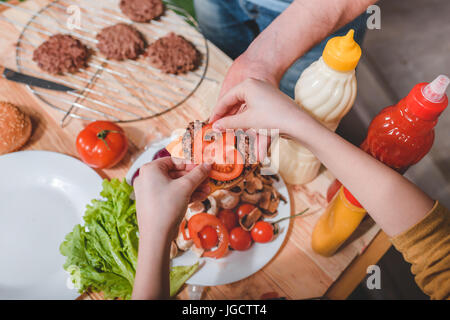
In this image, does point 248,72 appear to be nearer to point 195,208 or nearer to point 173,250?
point 195,208

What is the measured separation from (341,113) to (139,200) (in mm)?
688

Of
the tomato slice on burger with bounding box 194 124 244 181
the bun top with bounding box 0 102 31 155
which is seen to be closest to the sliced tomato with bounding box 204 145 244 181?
the tomato slice on burger with bounding box 194 124 244 181

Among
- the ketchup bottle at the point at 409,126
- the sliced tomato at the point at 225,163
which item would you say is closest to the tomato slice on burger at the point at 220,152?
the sliced tomato at the point at 225,163

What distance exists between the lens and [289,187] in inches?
54.4

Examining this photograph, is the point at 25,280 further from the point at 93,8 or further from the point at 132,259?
the point at 93,8

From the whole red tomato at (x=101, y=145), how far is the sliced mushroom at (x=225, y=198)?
1.49 ft

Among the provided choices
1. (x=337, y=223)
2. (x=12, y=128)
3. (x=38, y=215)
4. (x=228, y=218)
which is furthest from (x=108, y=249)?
(x=337, y=223)

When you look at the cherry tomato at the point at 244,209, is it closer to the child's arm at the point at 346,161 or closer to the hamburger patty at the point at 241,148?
the hamburger patty at the point at 241,148

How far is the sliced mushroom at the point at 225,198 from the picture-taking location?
4.01ft

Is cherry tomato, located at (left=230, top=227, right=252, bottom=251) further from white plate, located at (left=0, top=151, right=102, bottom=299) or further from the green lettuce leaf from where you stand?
white plate, located at (left=0, top=151, right=102, bottom=299)

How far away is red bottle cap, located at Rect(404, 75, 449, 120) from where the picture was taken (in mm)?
765

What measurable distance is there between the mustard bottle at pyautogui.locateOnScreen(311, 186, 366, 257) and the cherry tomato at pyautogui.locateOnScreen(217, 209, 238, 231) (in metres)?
0.31

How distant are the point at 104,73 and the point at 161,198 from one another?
1.01 metres
